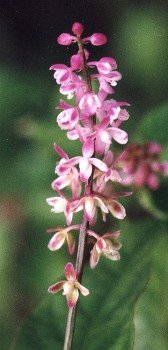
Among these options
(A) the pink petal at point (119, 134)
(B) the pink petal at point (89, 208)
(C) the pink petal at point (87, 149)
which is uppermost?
(A) the pink petal at point (119, 134)

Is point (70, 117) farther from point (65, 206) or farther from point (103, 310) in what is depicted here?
point (103, 310)

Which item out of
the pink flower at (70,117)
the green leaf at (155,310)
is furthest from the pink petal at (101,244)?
the green leaf at (155,310)

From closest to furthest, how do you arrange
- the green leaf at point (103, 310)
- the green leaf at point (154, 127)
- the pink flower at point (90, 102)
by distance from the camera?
the pink flower at point (90, 102), the green leaf at point (103, 310), the green leaf at point (154, 127)

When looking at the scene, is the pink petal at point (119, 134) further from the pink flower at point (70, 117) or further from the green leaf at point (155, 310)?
the green leaf at point (155, 310)

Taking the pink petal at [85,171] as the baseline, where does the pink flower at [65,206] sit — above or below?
below

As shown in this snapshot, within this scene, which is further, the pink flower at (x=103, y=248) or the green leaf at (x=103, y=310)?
the green leaf at (x=103, y=310)

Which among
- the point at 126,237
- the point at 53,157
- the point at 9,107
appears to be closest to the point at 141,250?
the point at 126,237

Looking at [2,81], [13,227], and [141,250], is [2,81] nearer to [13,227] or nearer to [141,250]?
[13,227]

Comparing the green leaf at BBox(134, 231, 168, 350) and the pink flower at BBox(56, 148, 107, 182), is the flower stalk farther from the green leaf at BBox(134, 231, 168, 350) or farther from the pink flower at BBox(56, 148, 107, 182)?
the green leaf at BBox(134, 231, 168, 350)

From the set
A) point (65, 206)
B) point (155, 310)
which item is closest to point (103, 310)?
point (155, 310)

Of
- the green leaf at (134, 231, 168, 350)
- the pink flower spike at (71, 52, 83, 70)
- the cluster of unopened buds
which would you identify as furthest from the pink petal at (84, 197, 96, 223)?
the green leaf at (134, 231, 168, 350)
